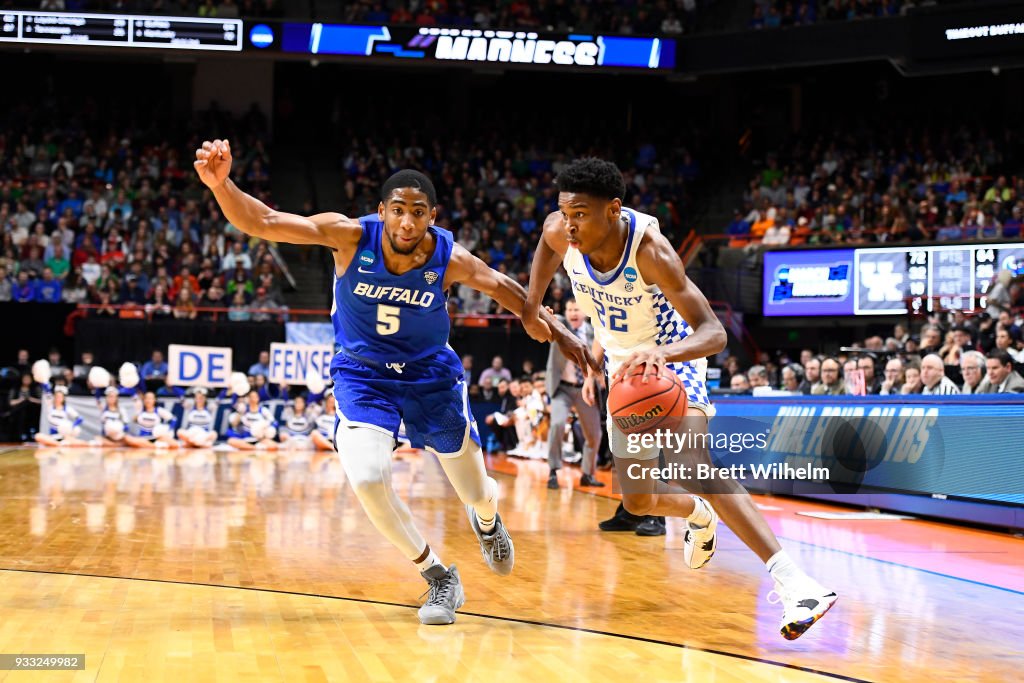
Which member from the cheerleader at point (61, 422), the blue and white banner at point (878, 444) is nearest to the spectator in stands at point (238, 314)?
the cheerleader at point (61, 422)

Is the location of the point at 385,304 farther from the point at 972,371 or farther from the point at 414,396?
the point at 972,371

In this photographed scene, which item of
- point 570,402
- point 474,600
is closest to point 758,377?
point 570,402

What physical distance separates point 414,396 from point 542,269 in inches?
34.5

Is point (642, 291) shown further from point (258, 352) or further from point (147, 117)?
point (147, 117)

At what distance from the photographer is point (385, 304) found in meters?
4.60

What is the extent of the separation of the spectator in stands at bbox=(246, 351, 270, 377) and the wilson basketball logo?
13.2 metres

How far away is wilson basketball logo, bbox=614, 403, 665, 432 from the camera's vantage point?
417 cm

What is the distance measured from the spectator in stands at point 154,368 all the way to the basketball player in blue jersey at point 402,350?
12657mm

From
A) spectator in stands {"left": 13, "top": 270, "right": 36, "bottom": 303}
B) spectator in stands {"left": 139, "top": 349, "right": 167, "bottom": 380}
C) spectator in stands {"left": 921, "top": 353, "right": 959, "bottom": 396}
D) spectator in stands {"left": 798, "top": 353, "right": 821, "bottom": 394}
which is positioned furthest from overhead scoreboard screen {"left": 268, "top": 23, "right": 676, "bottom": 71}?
spectator in stands {"left": 921, "top": 353, "right": 959, "bottom": 396}

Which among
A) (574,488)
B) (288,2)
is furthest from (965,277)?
(288,2)

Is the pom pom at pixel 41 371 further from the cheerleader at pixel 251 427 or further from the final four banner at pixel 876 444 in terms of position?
the final four banner at pixel 876 444

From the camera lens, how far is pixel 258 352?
17.3 metres

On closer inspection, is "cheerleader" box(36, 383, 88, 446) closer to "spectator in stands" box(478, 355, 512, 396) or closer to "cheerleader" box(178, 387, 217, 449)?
"cheerleader" box(178, 387, 217, 449)

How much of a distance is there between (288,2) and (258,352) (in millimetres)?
10002
